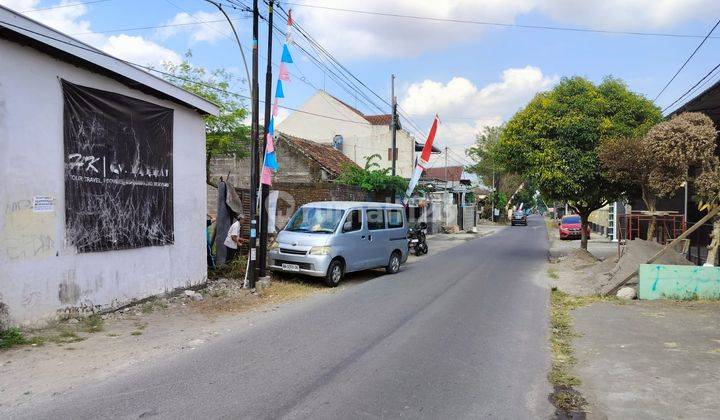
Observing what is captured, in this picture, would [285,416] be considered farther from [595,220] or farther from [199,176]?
[595,220]

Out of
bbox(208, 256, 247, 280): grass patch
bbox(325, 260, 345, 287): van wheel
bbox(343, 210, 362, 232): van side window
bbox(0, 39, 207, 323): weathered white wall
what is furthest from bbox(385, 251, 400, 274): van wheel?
bbox(0, 39, 207, 323): weathered white wall

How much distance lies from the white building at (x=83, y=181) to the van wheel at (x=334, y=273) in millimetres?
2900

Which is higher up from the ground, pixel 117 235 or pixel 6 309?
pixel 117 235

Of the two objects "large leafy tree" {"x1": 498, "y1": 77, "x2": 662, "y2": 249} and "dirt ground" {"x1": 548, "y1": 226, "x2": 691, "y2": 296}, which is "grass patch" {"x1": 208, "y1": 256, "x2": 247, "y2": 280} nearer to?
"dirt ground" {"x1": 548, "y1": 226, "x2": 691, "y2": 296}

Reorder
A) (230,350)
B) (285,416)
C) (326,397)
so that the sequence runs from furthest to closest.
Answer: (230,350) < (326,397) < (285,416)

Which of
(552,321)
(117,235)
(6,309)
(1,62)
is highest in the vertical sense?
(1,62)

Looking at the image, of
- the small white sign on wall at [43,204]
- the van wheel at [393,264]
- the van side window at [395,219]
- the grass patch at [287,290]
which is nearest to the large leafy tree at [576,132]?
the van side window at [395,219]

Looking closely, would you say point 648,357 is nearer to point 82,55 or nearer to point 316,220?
point 316,220

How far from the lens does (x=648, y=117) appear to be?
15844 mm

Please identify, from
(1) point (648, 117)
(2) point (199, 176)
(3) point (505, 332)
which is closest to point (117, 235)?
(2) point (199, 176)

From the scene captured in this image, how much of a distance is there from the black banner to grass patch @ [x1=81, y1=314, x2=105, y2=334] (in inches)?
41.4

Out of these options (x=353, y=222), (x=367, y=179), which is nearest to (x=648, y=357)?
(x=353, y=222)

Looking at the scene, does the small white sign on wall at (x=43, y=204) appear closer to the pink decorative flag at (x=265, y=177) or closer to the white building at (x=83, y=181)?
the white building at (x=83, y=181)

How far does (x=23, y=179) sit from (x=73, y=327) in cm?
218
